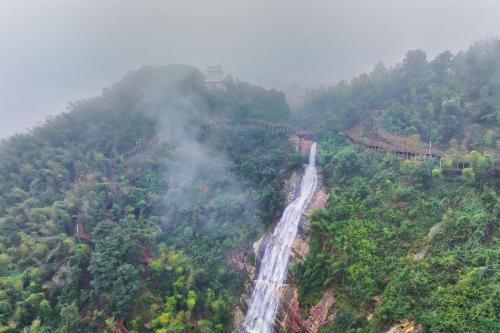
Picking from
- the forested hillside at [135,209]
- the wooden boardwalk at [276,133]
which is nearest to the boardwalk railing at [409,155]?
the wooden boardwalk at [276,133]

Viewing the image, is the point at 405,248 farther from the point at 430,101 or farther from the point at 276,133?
the point at 276,133

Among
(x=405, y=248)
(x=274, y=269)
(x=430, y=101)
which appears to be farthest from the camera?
(x=430, y=101)

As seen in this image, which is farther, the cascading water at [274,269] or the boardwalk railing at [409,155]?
the cascading water at [274,269]

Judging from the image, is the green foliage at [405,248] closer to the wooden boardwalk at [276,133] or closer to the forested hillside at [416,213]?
the forested hillside at [416,213]

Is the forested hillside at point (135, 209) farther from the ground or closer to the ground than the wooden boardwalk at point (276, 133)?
closer to the ground

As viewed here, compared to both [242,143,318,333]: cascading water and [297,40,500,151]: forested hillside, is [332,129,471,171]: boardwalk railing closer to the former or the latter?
[297,40,500,151]: forested hillside

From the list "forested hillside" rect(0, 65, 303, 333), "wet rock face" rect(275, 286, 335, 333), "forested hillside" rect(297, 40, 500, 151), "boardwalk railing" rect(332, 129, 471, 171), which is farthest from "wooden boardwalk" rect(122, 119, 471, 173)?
"wet rock face" rect(275, 286, 335, 333)

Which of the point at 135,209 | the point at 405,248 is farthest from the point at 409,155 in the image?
the point at 135,209
